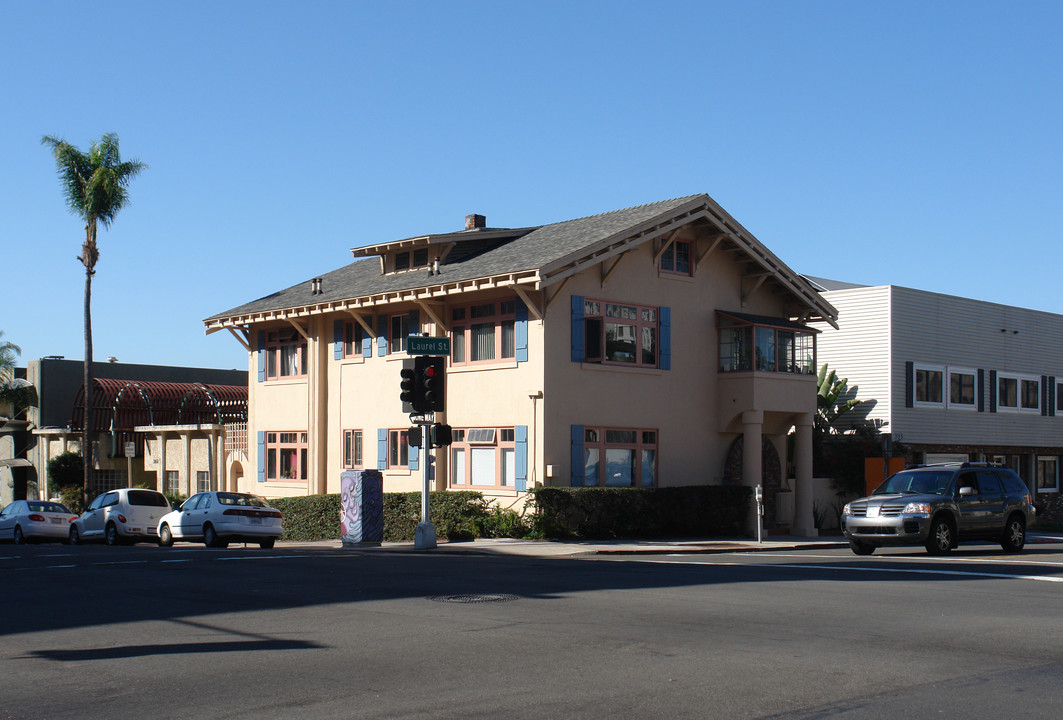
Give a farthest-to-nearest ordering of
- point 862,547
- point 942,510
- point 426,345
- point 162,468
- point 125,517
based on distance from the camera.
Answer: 1. point 162,468
2. point 125,517
3. point 426,345
4. point 862,547
5. point 942,510

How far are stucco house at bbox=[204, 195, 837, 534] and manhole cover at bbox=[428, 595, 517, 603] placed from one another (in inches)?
460

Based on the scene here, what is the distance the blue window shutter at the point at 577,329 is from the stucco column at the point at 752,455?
542 cm

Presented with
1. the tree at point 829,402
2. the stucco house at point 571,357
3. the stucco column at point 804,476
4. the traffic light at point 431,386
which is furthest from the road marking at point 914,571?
the tree at point 829,402

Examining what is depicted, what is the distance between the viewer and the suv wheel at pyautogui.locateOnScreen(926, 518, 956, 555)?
70.1 ft

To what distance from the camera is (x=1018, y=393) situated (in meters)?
40.8

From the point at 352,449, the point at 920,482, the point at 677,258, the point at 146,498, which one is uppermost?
the point at 677,258

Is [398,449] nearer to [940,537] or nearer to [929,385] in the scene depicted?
[940,537]

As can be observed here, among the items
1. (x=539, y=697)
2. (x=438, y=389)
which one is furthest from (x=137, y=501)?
→ (x=539, y=697)

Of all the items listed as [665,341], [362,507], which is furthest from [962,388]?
[362,507]

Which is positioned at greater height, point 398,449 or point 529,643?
point 398,449

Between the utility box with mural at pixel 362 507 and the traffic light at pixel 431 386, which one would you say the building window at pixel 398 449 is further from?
the traffic light at pixel 431 386

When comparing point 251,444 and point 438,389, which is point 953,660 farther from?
point 251,444

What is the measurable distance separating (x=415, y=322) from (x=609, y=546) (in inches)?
358

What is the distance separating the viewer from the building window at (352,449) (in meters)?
31.8
